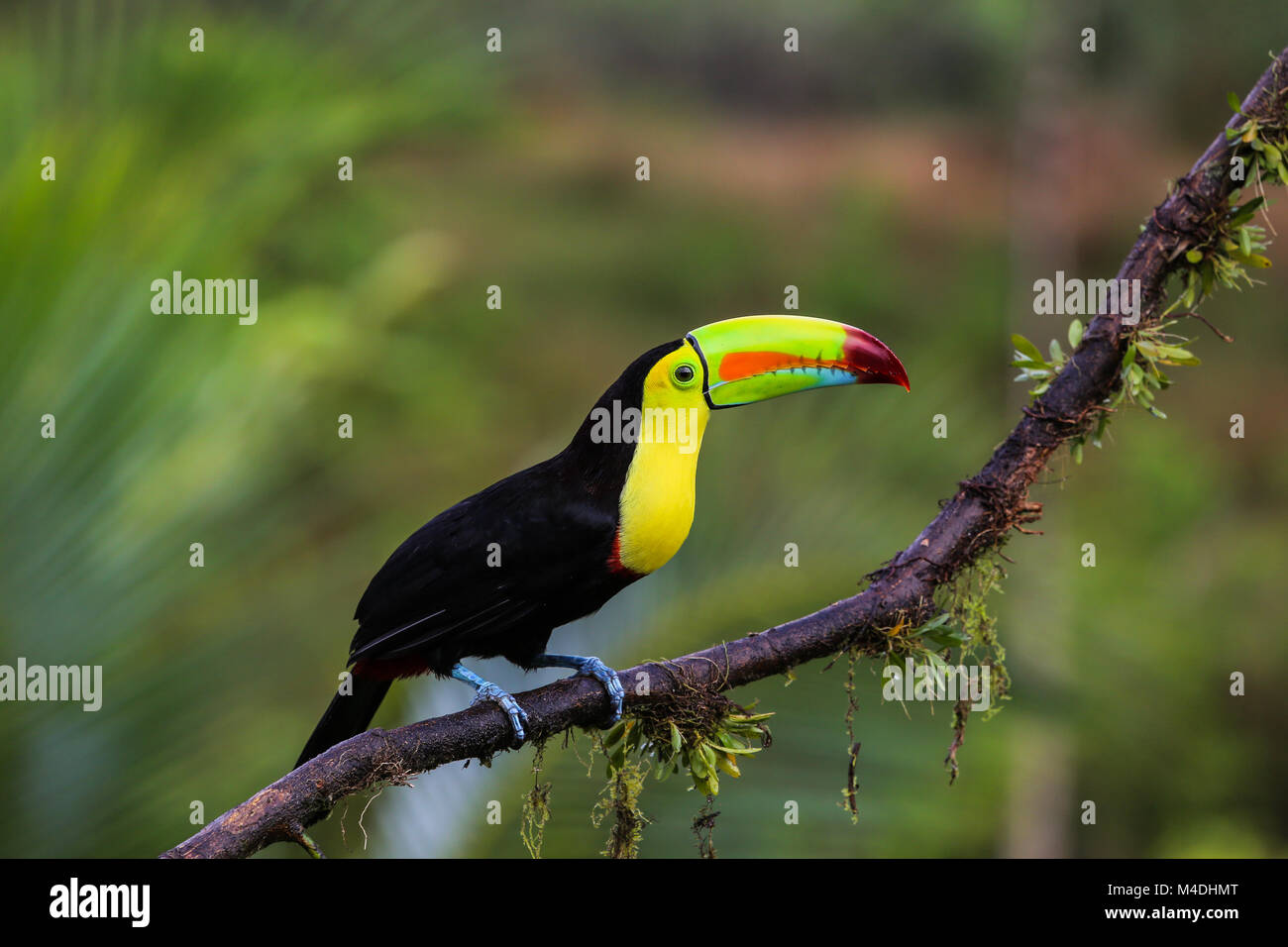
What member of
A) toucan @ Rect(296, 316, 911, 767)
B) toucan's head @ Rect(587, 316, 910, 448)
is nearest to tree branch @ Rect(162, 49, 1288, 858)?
toucan @ Rect(296, 316, 911, 767)

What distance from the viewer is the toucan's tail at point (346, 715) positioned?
2.92 m

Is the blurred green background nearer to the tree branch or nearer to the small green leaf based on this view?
the tree branch

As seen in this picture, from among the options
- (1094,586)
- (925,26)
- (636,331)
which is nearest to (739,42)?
(925,26)

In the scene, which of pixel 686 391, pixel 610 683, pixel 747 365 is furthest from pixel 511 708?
pixel 747 365

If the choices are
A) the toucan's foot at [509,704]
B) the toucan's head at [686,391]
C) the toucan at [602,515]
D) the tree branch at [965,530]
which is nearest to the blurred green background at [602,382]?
the tree branch at [965,530]

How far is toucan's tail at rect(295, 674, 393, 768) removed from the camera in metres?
2.92

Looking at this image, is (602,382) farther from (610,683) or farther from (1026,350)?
(610,683)

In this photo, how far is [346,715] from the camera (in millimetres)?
2947

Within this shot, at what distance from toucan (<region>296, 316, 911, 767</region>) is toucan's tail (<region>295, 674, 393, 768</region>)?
7.4 inches

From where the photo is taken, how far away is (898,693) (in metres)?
2.74

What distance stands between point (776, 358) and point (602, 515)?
0.51m

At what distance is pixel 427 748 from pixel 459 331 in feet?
29.4

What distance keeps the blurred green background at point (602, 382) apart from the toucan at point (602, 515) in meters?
0.46
